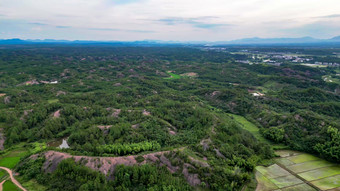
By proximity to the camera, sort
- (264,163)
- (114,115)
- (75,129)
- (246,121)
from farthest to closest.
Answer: (246,121) → (114,115) → (75,129) → (264,163)

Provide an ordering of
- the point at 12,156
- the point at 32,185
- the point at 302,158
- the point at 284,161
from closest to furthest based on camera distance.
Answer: the point at 32,185
the point at 12,156
the point at 284,161
the point at 302,158

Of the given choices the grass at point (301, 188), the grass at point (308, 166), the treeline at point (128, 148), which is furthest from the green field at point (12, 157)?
the grass at point (308, 166)

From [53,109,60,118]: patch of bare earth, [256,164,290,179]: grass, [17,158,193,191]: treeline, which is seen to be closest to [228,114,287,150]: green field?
[256,164,290,179]: grass

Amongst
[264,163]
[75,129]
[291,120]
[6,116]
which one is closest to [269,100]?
[291,120]

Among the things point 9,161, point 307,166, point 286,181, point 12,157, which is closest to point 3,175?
point 9,161

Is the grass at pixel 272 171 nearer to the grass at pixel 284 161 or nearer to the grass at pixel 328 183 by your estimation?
the grass at pixel 284 161

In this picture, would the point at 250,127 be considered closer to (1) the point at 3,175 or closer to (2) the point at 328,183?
(2) the point at 328,183

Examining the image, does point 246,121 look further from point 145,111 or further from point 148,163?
point 148,163
